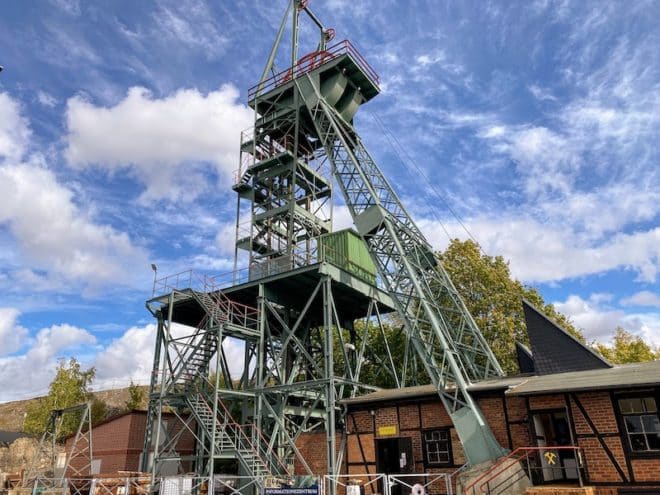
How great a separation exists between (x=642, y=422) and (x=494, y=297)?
1711 centimetres

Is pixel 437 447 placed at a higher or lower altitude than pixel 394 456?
higher

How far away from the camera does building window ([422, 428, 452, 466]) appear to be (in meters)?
16.7

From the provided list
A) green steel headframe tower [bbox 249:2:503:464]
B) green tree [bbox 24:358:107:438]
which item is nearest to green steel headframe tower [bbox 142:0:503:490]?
green steel headframe tower [bbox 249:2:503:464]

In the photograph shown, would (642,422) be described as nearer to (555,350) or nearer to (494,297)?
(555,350)

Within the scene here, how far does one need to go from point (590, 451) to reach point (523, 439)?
2311 mm

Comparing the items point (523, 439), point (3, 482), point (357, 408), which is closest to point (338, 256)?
point (357, 408)

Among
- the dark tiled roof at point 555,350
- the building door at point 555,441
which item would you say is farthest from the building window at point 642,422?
the dark tiled roof at point 555,350

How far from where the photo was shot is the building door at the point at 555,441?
14609mm

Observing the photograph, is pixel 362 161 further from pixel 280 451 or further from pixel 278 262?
pixel 280 451

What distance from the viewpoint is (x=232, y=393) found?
65.3 ft

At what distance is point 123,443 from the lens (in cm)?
2756

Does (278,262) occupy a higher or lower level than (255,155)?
lower

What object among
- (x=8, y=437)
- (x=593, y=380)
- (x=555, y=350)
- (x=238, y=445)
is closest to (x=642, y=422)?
(x=593, y=380)

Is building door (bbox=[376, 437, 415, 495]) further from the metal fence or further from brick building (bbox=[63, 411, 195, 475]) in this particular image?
brick building (bbox=[63, 411, 195, 475])
